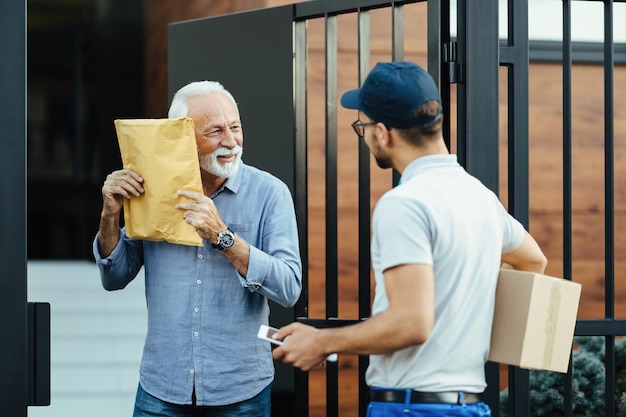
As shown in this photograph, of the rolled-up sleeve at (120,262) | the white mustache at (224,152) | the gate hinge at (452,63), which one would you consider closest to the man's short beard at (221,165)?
the white mustache at (224,152)

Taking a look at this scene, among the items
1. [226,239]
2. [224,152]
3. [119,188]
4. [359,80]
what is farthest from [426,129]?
[359,80]

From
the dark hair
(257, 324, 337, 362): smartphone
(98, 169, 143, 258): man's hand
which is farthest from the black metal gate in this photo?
(257, 324, 337, 362): smartphone

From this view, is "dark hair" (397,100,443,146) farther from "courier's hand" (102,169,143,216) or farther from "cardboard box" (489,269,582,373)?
"courier's hand" (102,169,143,216)

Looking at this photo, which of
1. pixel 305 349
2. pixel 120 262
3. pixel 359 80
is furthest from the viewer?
pixel 359 80

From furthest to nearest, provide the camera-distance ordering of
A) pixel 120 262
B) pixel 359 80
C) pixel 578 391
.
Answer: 1. pixel 578 391
2. pixel 359 80
3. pixel 120 262

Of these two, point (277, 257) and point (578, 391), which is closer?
point (277, 257)

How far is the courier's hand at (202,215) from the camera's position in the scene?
7.34 feet

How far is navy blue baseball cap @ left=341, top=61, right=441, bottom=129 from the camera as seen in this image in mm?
1752

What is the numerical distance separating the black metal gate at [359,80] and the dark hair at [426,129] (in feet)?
3.07

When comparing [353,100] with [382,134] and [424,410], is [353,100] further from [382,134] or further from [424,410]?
[424,410]

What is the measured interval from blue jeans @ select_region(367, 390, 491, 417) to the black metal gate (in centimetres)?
101

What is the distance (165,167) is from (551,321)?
993mm

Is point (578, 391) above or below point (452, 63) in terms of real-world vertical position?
below

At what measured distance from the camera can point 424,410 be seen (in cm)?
173
